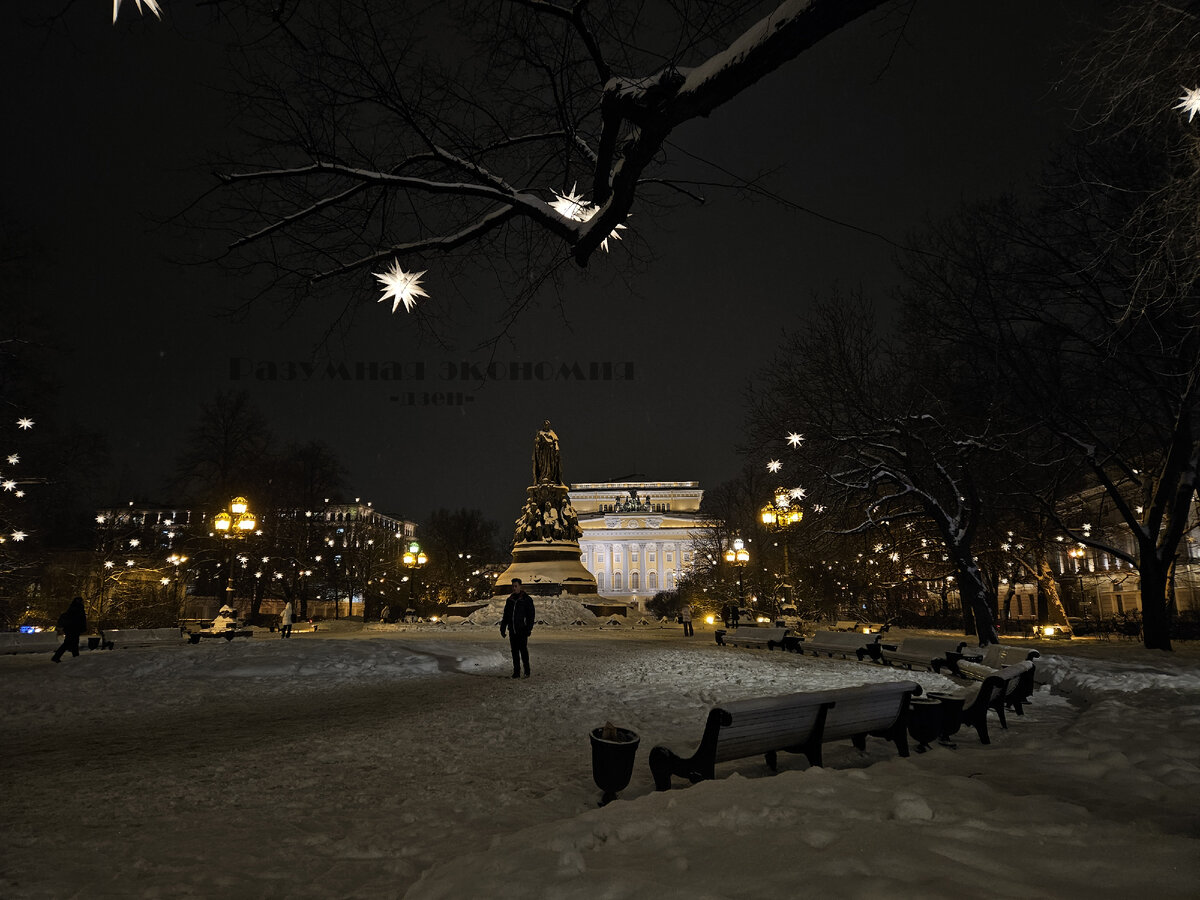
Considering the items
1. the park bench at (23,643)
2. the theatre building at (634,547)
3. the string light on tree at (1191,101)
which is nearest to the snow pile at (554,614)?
the park bench at (23,643)

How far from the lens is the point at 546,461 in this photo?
39.3m

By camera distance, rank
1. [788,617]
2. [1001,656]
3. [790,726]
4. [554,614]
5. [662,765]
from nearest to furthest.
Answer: [662,765]
[790,726]
[1001,656]
[788,617]
[554,614]

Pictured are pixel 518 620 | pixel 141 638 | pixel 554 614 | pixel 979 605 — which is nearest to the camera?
pixel 518 620

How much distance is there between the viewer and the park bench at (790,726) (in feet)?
15.8

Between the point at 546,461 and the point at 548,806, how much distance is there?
113ft

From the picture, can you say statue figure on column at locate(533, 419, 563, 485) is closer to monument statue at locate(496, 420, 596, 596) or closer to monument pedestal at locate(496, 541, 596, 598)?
monument statue at locate(496, 420, 596, 596)

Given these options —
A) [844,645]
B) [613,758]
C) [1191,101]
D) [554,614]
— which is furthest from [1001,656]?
[554,614]

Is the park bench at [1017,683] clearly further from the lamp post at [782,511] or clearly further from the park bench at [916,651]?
the lamp post at [782,511]

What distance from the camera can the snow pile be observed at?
1296 inches

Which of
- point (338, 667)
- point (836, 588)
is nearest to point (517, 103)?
point (338, 667)

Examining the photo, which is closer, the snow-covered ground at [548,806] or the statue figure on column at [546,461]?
the snow-covered ground at [548,806]

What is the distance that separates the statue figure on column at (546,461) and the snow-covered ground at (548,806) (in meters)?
28.7

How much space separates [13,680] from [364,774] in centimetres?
991

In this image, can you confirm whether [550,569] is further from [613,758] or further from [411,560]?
[613,758]
